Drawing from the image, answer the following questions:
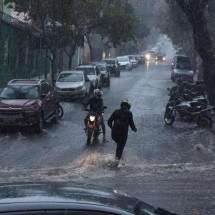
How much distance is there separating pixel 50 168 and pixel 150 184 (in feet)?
10.2

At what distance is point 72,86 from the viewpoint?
3769 centimetres

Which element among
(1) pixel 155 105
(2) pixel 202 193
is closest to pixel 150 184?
(2) pixel 202 193

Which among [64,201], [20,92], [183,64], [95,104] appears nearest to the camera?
[64,201]

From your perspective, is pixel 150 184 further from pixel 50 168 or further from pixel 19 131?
pixel 19 131

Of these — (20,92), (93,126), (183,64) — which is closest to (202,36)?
(20,92)

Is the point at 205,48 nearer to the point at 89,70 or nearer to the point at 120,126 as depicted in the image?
the point at 120,126

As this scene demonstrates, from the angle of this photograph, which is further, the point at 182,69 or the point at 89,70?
the point at 182,69

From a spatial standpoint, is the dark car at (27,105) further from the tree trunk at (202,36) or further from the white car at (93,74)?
the white car at (93,74)

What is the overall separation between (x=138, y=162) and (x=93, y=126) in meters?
3.73

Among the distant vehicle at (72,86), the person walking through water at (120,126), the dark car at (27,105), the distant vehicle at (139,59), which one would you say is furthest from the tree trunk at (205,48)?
the distant vehicle at (139,59)

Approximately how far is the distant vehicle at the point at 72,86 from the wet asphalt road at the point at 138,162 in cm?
942

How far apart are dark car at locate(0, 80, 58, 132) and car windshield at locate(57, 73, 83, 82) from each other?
11.5 metres

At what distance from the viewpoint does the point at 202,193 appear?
1326 centimetres

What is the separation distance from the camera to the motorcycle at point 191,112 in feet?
83.9
